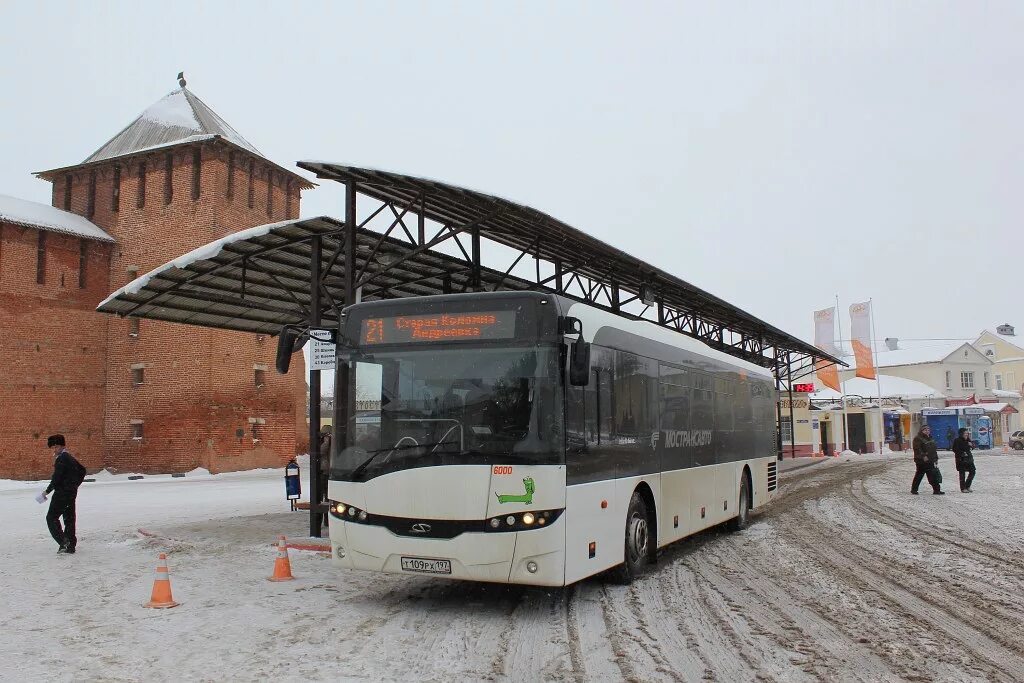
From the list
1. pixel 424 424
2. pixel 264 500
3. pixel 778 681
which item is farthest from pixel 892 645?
pixel 264 500

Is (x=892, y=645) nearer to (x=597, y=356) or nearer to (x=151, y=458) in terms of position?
(x=597, y=356)

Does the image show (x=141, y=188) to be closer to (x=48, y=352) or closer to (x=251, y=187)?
(x=251, y=187)

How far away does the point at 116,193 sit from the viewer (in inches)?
1406

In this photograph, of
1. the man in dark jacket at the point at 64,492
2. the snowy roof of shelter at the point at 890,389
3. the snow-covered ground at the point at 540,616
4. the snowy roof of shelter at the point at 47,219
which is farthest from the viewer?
the snowy roof of shelter at the point at 890,389

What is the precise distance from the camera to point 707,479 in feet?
38.4

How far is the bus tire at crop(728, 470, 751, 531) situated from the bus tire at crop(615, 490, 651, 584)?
4.61 m

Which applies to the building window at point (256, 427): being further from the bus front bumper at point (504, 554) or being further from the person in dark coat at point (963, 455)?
the bus front bumper at point (504, 554)

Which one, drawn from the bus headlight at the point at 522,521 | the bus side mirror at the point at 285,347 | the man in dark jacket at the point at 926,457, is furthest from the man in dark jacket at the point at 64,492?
the man in dark jacket at the point at 926,457

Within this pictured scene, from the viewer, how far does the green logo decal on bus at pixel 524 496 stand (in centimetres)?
703

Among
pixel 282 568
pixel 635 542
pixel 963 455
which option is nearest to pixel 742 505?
pixel 635 542

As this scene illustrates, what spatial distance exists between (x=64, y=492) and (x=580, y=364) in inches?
321

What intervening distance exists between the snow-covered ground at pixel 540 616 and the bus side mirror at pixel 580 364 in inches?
85.4

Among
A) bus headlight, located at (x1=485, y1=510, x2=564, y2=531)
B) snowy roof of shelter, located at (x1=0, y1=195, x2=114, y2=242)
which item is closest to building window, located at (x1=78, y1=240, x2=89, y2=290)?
snowy roof of shelter, located at (x1=0, y1=195, x2=114, y2=242)

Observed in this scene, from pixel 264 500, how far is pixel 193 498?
2.65 m
